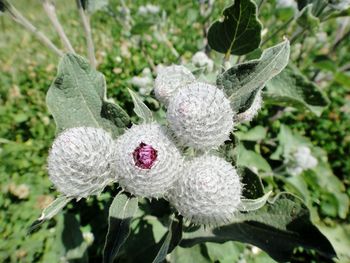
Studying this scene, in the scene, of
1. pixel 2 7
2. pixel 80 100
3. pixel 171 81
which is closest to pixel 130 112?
pixel 2 7

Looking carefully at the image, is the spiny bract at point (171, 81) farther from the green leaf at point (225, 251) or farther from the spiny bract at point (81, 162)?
the green leaf at point (225, 251)

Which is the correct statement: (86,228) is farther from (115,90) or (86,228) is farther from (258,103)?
(258,103)

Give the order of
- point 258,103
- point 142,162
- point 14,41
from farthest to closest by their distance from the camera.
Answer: point 14,41 → point 258,103 → point 142,162

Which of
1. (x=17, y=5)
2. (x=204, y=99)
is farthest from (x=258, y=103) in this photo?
(x=17, y=5)

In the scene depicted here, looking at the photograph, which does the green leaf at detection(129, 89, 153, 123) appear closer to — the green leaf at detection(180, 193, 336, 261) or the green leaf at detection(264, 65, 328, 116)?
the green leaf at detection(180, 193, 336, 261)

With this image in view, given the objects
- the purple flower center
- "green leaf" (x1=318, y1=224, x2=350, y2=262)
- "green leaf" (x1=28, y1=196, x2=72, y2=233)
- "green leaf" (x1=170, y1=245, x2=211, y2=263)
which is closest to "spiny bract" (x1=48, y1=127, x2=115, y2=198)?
"green leaf" (x1=28, y1=196, x2=72, y2=233)

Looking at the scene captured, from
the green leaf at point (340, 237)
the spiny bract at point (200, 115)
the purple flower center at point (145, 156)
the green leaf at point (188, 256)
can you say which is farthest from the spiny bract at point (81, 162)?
the green leaf at point (340, 237)
